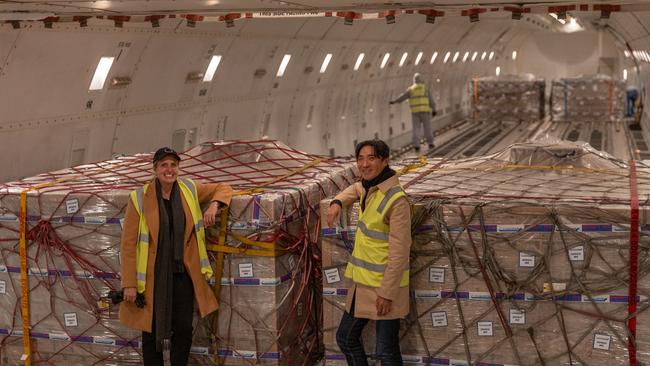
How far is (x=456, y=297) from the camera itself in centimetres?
591

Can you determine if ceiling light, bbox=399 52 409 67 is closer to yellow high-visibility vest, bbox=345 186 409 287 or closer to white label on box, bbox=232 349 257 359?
white label on box, bbox=232 349 257 359

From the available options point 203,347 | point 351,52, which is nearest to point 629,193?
point 203,347

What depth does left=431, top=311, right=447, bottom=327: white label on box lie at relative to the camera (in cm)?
595

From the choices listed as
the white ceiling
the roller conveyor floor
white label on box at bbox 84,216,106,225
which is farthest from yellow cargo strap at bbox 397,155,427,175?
the roller conveyor floor

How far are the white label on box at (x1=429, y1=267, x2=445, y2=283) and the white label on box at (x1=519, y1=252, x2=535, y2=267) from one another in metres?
0.54

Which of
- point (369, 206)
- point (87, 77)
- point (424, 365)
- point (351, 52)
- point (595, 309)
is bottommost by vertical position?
point (424, 365)

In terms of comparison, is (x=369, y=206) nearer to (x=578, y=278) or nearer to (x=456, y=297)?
(x=456, y=297)

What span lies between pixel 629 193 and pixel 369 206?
197 centimetres

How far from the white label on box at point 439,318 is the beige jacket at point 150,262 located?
1531 millimetres

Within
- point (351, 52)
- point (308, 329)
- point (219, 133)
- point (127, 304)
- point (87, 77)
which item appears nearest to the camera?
point (127, 304)

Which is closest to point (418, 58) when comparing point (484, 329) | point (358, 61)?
point (358, 61)

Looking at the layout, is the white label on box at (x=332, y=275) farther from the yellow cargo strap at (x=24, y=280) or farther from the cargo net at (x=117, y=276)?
the yellow cargo strap at (x=24, y=280)

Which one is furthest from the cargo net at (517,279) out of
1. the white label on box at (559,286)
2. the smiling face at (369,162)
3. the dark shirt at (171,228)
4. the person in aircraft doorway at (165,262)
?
the dark shirt at (171,228)

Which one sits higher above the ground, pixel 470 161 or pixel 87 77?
pixel 87 77
